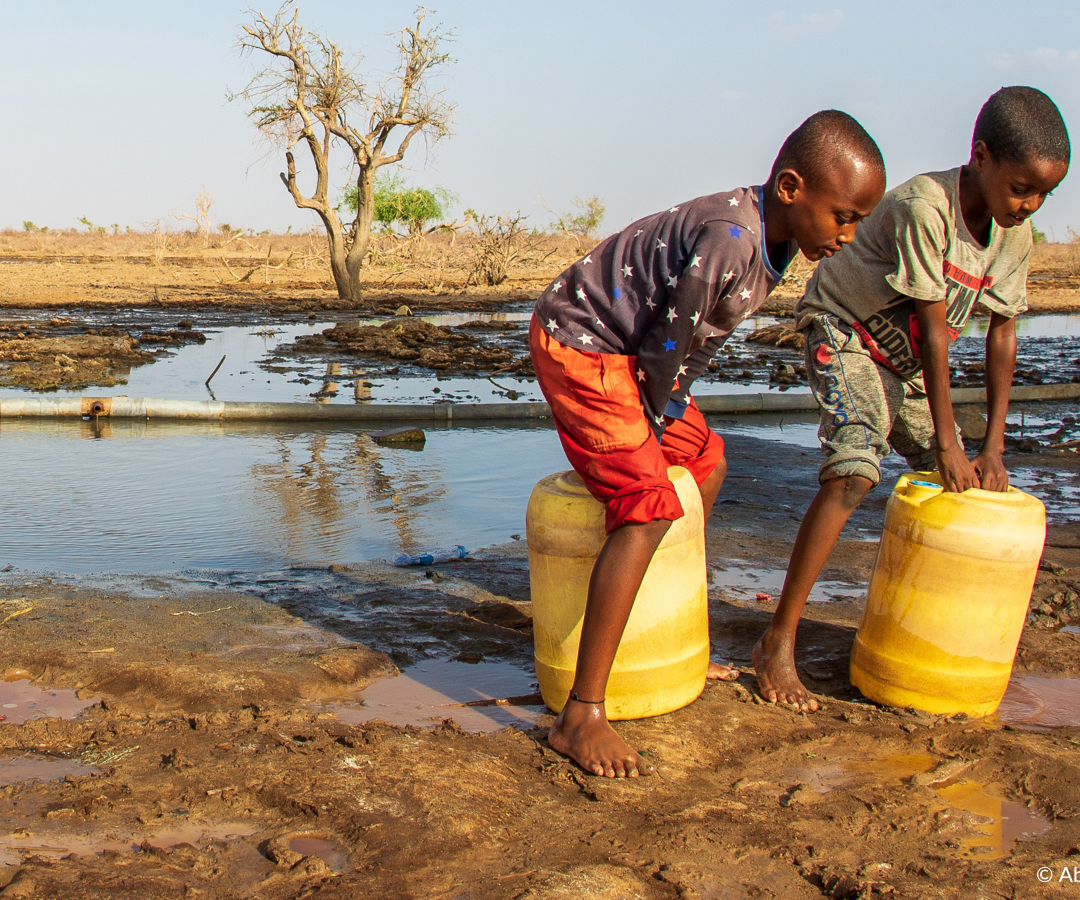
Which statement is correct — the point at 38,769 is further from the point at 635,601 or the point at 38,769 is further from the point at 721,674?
the point at 721,674

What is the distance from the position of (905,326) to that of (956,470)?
437 millimetres

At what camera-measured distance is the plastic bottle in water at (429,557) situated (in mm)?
4078

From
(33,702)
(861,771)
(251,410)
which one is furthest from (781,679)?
(251,410)

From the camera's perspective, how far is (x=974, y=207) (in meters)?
2.77

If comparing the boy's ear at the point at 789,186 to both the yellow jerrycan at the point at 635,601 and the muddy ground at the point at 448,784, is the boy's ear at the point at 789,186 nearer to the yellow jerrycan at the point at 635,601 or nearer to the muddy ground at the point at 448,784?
the yellow jerrycan at the point at 635,601

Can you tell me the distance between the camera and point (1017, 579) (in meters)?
2.68

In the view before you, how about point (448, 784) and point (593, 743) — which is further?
point (593, 743)

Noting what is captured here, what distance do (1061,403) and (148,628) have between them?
7.65 metres

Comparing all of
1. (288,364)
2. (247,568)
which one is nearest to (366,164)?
(288,364)

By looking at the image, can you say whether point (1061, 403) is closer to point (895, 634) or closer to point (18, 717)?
point (895, 634)

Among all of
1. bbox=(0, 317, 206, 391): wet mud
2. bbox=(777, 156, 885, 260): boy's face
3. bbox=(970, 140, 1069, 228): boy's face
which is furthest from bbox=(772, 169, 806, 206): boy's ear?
bbox=(0, 317, 206, 391): wet mud

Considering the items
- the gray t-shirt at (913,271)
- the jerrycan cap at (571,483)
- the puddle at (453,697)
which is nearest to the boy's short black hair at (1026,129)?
the gray t-shirt at (913,271)

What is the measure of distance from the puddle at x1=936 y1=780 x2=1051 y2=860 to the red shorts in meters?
0.91

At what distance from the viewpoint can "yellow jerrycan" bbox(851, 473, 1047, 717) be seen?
8.70 feet
